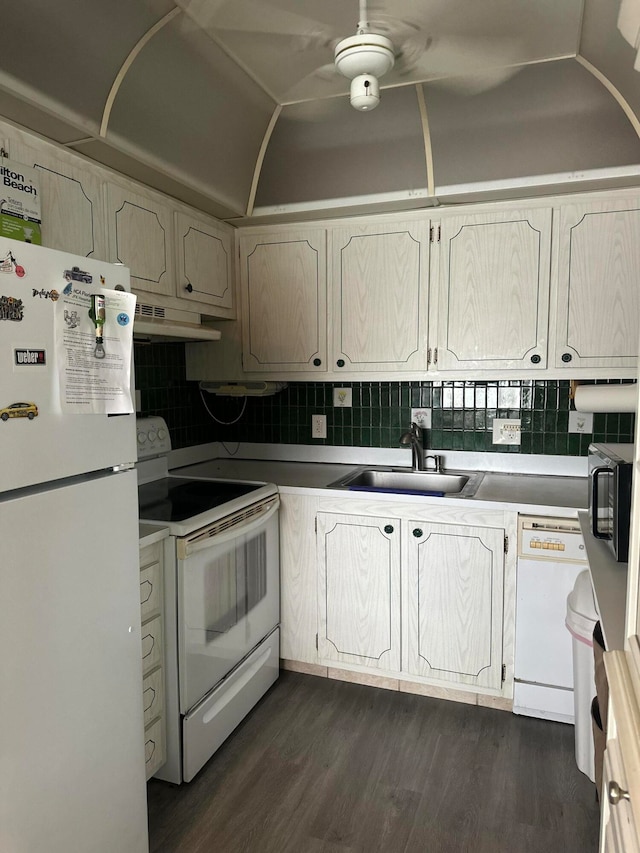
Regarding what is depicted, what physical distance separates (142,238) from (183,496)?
1.04 m

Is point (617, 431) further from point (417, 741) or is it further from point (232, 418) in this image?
point (232, 418)

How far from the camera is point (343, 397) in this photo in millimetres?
3109

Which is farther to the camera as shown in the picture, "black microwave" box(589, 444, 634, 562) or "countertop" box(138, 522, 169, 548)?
"countertop" box(138, 522, 169, 548)

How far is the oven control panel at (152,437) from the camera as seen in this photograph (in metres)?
2.57

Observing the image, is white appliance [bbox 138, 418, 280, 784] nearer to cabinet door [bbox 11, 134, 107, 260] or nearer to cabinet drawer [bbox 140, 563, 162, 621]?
cabinet drawer [bbox 140, 563, 162, 621]

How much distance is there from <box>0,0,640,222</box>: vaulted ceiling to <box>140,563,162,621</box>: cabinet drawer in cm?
142

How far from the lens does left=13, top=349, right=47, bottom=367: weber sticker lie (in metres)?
1.12

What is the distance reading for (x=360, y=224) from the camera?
2.72 meters

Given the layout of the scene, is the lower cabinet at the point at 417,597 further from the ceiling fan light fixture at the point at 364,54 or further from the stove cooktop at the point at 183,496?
the ceiling fan light fixture at the point at 364,54

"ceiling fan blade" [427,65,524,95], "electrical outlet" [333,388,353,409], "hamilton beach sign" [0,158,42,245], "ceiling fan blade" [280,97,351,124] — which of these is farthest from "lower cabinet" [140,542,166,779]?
"ceiling fan blade" [427,65,524,95]

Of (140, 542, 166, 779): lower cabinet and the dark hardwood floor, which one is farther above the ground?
(140, 542, 166, 779): lower cabinet

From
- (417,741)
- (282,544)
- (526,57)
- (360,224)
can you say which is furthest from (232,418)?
(526,57)

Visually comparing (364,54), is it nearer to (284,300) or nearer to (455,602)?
(284,300)

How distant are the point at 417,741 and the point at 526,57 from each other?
255 cm
